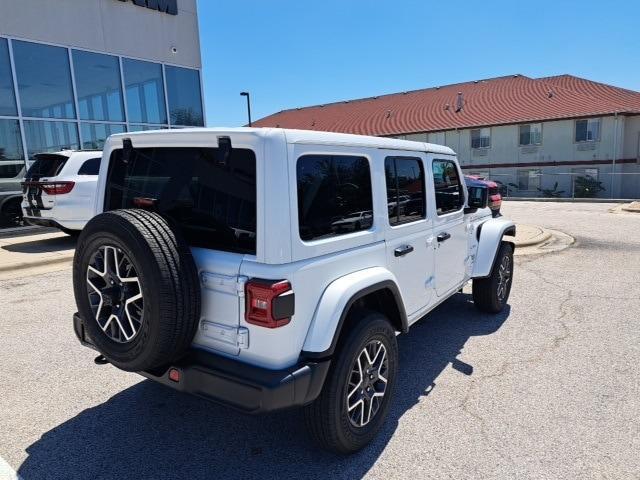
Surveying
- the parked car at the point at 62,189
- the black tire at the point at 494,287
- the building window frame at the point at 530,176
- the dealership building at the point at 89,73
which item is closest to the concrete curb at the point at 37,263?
the parked car at the point at 62,189

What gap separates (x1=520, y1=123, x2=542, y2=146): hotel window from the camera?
29.1m

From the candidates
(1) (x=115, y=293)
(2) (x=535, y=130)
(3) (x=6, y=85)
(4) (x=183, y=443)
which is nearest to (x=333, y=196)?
(1) (x=115, y=293)

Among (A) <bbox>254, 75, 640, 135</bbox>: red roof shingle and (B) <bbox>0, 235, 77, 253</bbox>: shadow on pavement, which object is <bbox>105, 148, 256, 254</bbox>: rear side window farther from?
(A) <bbox>254, 75, 640, 135</bbox>: red roof shingle

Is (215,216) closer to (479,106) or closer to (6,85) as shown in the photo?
(6,85)

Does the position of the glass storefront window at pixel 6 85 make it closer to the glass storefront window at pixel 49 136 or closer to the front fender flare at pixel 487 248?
the glass storefront window at pixel 49 136

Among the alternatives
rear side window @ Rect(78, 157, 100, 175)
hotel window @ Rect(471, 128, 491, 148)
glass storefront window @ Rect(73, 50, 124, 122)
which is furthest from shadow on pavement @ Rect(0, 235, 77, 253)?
hotel window @ Rect(471, 128, 491, 148)

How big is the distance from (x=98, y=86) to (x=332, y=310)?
14.0 m

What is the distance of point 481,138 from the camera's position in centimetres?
3139

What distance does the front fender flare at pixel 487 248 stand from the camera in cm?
492

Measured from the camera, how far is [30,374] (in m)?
3.96

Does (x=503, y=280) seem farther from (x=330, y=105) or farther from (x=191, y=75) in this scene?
(x=330, y=105)

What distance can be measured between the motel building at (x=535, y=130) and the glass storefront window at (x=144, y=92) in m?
21.5

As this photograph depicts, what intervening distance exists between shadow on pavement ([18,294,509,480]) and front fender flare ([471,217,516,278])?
154cm

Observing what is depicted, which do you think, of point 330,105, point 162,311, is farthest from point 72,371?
point 330,105
